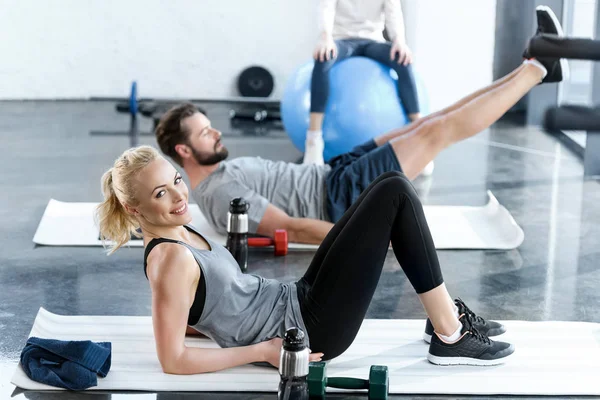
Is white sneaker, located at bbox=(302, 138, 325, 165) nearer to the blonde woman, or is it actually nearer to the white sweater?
the white sweater

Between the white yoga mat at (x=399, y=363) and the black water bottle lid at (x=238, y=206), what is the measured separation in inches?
26.9

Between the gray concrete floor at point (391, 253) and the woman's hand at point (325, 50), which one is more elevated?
the woman's hand at point (325, 50)

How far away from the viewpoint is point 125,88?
8391 millimetres

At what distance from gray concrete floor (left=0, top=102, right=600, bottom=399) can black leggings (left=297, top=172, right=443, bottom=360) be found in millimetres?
275

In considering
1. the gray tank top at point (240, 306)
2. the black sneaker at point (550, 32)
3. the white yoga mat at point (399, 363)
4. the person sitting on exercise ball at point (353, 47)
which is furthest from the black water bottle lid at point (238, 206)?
the person sitting on exercise ball at point (353, 47)

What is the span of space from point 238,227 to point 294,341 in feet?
4.53

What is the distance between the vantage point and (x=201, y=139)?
401cm

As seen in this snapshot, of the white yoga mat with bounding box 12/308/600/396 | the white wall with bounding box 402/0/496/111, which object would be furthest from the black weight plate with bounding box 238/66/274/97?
the white yoga mat with bounding box 12/308/600/396

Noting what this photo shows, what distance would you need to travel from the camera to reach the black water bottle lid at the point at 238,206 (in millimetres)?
3707

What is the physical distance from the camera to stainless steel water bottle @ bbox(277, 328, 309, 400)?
7.79 feet

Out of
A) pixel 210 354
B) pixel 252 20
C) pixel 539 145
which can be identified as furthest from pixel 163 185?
pixel 252 20

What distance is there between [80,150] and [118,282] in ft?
9.34

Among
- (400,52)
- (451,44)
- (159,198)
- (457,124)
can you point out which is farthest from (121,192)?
(451,44)

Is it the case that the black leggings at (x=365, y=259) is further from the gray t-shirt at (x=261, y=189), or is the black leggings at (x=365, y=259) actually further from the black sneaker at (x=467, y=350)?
the gray t-shirt at (x=261, y=189)
